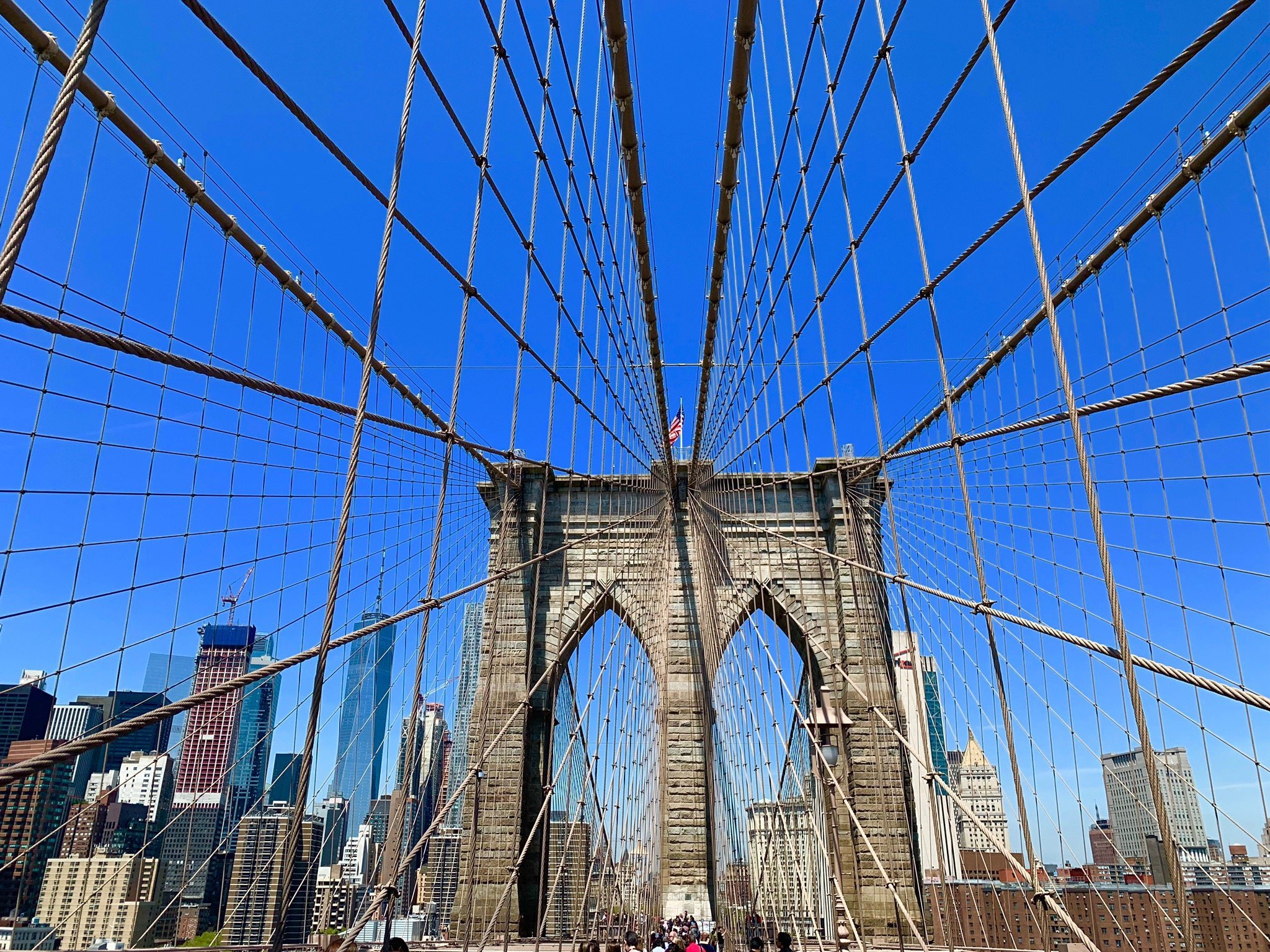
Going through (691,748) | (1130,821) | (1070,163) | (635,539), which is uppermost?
(635,539)

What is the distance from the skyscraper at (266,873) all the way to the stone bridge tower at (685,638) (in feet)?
7.69

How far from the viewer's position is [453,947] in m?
9.77

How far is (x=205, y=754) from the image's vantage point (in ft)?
34.3

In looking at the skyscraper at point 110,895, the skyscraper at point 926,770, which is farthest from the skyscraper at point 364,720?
the skyscraper at point 926,770

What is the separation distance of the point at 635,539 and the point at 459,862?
5.89 m

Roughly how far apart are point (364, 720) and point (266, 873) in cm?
1771

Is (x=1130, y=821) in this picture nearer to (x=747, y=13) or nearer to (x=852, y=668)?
(x=852, y=668)

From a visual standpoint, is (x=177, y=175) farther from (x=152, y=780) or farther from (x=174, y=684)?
(x=152, y=780)

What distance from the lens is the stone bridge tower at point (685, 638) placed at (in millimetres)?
12383

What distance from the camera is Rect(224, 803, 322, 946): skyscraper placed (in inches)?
202

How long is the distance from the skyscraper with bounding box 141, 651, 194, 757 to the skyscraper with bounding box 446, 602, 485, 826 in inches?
155

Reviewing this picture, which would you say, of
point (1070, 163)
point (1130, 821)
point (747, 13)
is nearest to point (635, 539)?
point (1130, 821)

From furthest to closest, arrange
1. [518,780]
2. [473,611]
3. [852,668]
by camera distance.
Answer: [473,611] < [852,668] < [518,780]

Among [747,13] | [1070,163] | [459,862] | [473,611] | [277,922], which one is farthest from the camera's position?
[473,611]
